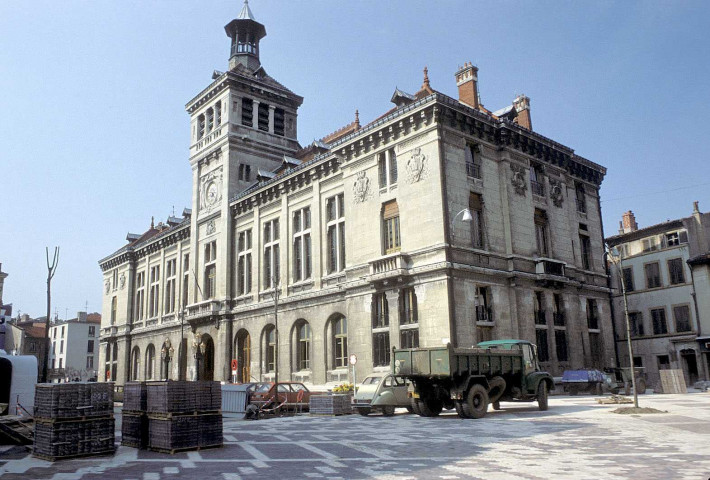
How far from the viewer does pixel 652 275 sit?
47781 mm

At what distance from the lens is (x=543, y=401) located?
915 inches

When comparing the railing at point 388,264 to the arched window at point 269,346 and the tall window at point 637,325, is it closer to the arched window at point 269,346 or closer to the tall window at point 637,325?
the arched window at point 269,346

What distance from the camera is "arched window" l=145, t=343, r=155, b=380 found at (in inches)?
2267

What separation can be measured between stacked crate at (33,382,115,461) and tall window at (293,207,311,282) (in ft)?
83.7

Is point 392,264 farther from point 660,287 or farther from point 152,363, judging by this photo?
point 152,363

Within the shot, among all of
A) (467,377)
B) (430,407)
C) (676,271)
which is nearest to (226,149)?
(430,407)

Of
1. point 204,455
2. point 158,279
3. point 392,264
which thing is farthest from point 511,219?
point 158,279

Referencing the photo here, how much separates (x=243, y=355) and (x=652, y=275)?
33.4m

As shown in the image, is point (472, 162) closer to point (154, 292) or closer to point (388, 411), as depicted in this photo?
point (388, 411)

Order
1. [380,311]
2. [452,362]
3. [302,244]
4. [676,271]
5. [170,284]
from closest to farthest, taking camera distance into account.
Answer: [452,362]
[380,311]
[302,244]
[676,271]
[170,284]

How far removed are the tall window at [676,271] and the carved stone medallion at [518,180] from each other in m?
18.5

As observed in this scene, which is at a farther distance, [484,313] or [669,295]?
[669,295]

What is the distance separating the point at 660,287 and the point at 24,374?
44.4 m

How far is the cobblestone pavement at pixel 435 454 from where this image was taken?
1055 centimetres
